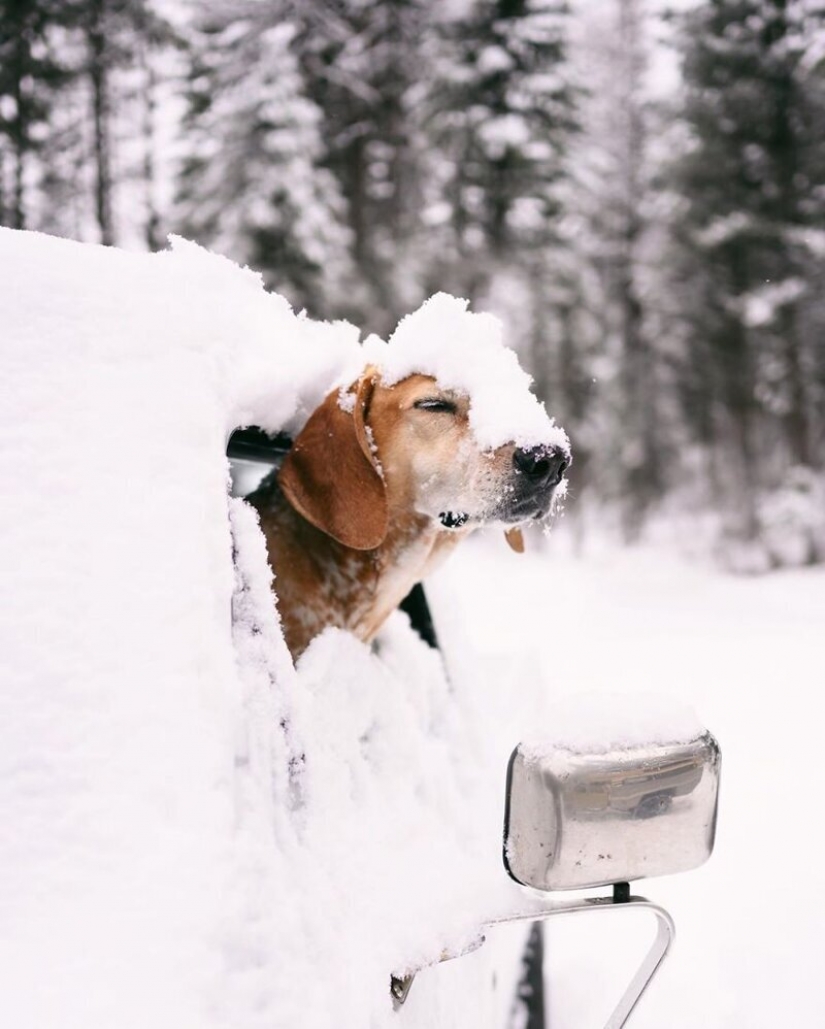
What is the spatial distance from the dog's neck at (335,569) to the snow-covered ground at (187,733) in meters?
0.17

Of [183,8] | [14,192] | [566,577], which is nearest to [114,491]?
[14,192]

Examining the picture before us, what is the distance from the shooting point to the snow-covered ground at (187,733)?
1.00m

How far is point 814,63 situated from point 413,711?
17933mm

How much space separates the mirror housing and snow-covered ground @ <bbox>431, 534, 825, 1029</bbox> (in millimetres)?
177

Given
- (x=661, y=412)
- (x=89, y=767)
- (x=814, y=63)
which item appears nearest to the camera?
(x=89, y=767)

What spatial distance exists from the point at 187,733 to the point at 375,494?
3.81ft

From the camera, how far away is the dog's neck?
2.13m

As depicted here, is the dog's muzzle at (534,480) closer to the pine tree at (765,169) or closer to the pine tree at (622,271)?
the pine tree at (765,169)

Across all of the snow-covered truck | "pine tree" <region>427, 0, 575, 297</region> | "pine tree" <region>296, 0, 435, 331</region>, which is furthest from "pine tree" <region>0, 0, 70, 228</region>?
the snow-covered truck

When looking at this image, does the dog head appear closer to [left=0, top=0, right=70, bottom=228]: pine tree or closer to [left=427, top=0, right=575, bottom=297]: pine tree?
[left=0, top=0, right=70, bottom=228]: pine tree

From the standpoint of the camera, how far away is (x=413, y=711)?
212 centimetres

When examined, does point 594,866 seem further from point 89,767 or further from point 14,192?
point 14,192

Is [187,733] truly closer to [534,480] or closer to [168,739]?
[168,739]

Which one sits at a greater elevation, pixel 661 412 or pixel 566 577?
pixel 661 412
